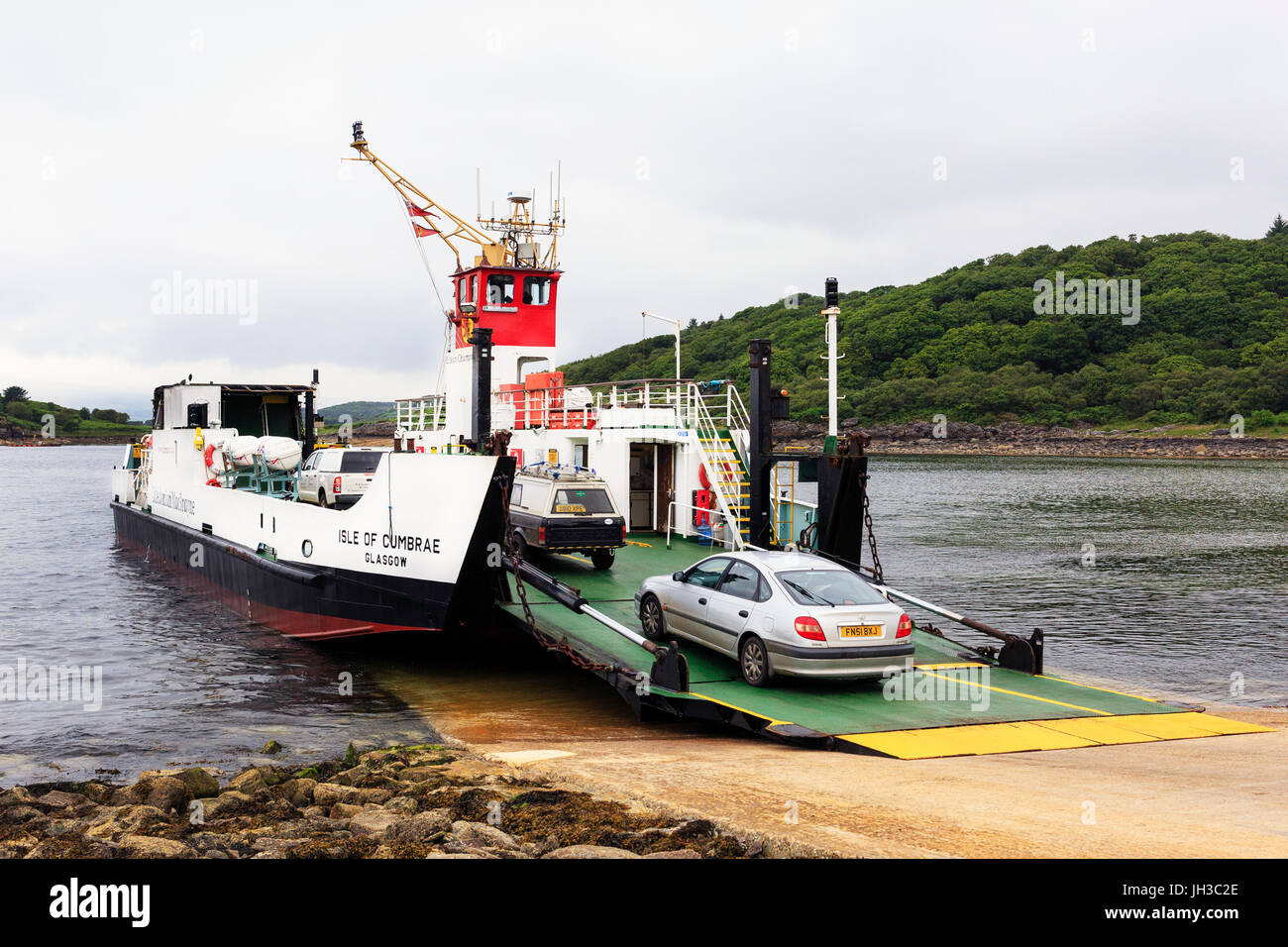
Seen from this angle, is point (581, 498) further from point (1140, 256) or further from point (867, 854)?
point (1140, 256)

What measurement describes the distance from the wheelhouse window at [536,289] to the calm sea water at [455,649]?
11.4 m

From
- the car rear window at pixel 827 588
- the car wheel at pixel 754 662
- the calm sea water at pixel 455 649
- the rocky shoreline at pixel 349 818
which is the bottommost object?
the calm sea water at pixel 455 649

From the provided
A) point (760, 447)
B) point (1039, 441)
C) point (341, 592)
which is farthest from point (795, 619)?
point (1039, 441)

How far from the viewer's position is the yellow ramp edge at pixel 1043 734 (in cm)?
992

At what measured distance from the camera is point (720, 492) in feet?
62.4

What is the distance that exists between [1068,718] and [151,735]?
447 inches

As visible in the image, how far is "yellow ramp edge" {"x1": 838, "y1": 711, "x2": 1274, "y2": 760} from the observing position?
992cm

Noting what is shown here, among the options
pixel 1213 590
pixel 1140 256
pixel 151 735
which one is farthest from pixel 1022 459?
pixel 151 735

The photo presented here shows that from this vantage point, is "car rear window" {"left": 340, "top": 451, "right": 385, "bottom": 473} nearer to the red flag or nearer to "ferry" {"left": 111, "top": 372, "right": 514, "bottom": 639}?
"ferry" {"left": 111, "top": 372, "right": 514, "bottom": 639}

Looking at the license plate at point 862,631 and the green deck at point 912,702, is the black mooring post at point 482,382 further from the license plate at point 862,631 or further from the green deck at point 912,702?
the license plate at point 862,631

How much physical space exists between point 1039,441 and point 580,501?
103 metres

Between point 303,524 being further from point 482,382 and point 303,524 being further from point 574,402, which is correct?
point 574,402

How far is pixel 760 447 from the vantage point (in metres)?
18.1

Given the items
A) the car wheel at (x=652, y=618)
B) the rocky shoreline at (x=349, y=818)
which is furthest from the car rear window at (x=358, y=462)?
the rocky shoreline at (x=349, y=818)
